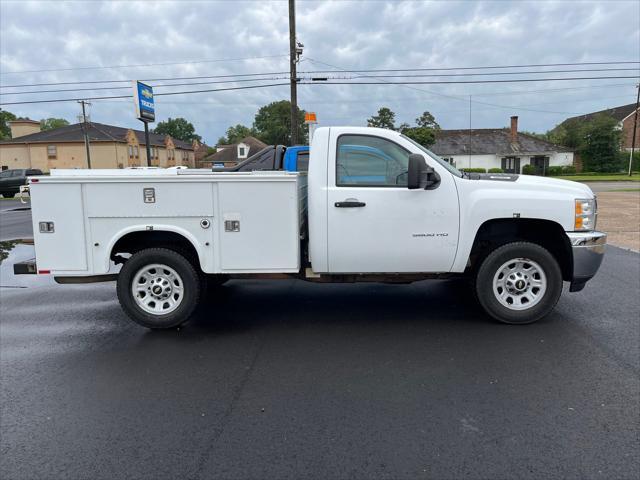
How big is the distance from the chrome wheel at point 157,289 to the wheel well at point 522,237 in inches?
132

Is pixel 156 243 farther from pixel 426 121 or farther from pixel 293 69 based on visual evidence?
pixel 426 121

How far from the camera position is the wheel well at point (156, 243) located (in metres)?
5.45

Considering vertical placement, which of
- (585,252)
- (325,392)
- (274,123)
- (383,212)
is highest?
(274,123)

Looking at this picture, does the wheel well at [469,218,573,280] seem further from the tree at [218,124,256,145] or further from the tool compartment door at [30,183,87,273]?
the tree at [218,124,256,145]

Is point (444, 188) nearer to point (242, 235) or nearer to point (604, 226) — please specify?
point (242, 235)

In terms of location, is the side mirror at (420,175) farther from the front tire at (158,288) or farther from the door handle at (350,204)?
the front tire at (158,288)

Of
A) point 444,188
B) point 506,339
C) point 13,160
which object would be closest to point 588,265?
point 506,339

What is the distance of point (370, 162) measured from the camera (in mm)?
5273

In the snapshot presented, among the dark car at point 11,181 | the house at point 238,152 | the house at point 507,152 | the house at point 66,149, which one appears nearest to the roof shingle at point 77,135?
the house at point 66,149

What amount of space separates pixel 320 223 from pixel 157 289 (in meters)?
1.92

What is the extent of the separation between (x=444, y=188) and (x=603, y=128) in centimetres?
5881

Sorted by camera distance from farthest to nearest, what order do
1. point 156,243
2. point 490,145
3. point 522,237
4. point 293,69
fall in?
point 490,145, point 293,69, point 522,237, point 156,243

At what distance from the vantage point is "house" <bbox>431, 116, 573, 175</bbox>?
5806cm

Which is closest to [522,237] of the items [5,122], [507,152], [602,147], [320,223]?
[320,223]
